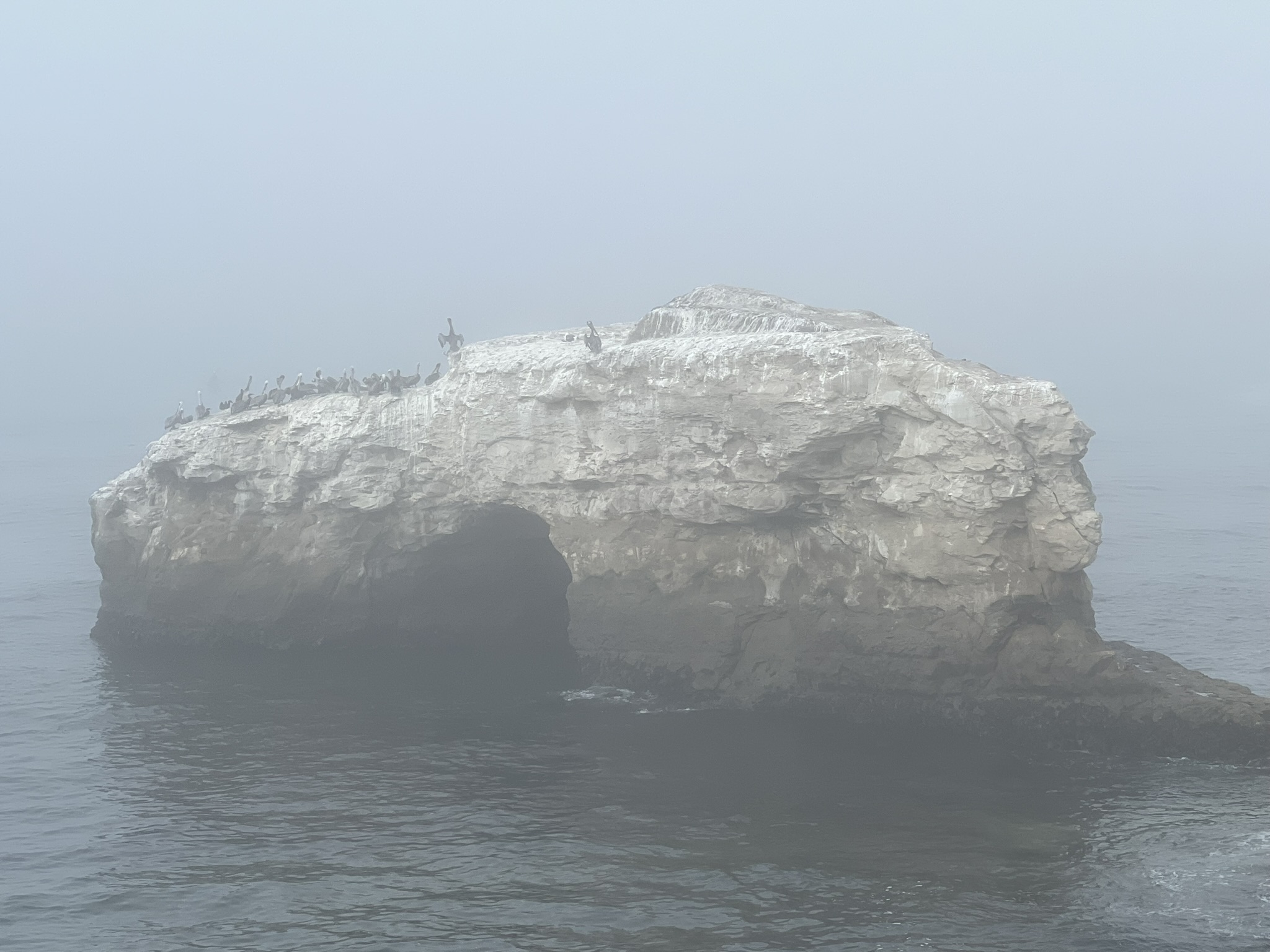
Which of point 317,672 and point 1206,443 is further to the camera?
point 1206,443

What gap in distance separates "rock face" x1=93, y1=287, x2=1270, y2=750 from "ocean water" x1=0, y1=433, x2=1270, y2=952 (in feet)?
6.73

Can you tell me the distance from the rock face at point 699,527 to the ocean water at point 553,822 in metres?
2.05

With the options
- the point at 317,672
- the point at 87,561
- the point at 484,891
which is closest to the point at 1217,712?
the point at 484,891

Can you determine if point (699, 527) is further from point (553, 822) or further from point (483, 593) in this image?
point (553, 822)

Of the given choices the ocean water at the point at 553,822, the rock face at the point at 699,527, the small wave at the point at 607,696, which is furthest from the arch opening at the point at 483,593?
the small wave at the point at 607,696

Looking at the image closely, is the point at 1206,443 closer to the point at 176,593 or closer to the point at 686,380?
the point at 686,380

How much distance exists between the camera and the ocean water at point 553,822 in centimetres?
2577

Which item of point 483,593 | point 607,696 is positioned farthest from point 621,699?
point 483,593

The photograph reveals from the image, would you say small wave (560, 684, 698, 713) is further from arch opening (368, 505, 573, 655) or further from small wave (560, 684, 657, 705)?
arch opening (368, 505, 573, 655)

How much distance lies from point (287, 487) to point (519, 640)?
1083 cm

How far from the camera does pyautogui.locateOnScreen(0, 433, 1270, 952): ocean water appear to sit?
25766 mm

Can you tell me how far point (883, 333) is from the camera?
127 feet

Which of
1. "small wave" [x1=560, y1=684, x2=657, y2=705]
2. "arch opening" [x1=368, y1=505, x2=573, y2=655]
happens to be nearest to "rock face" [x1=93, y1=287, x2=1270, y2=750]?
"arch opening" [x1=368, y1=505, x2=573, y2=655]

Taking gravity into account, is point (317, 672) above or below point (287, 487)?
below
